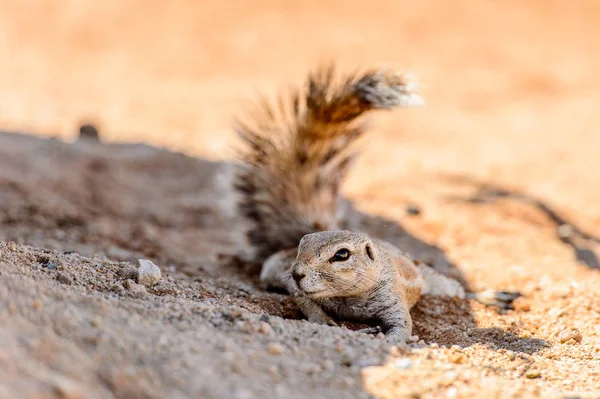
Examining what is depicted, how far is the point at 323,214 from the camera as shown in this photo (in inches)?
214

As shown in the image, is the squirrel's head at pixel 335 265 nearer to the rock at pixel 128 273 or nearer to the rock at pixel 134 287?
the rock at pixel 134 287

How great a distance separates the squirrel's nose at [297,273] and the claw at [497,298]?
5.91ft

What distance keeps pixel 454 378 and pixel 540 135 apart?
9.28 meters

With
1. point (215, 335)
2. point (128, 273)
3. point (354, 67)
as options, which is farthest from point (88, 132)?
point (215, 335)

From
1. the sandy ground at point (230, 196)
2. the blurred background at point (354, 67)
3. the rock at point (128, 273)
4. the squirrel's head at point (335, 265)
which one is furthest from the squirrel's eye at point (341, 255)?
the blurred background at point (354, 67)

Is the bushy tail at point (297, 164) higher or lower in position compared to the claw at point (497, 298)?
higher

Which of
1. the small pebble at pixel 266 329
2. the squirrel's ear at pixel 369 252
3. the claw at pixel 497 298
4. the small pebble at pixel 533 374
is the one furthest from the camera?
the claw at pixel 497 298

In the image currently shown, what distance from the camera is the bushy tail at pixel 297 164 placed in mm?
5074

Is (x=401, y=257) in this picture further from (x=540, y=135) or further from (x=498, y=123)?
(x=498, y=123)

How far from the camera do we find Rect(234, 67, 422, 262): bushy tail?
507 centimetres

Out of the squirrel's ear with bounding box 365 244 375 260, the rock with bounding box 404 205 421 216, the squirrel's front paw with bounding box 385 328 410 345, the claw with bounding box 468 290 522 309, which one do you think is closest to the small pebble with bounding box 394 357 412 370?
the squirrel's front paw with bounding box 385 328 410 345

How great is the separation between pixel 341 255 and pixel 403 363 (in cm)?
85

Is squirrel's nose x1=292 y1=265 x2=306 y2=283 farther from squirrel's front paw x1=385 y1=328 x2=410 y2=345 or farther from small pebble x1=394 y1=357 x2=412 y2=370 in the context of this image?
small pebble x1=394 y1=357 x2=412 y2=370

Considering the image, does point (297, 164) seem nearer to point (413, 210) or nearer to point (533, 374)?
point (533, 374)
